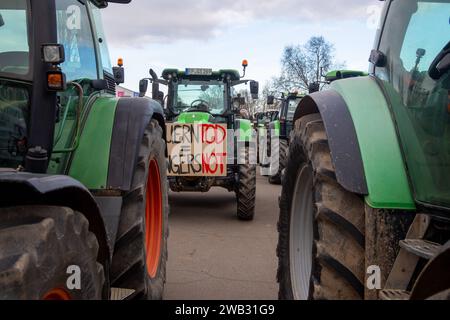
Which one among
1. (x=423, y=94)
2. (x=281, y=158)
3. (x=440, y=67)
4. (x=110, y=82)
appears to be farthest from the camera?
(x=281, y=158)

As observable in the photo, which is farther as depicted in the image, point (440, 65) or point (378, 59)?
point (378, 59)

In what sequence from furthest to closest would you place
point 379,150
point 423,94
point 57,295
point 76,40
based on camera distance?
point 76,40 → point 379,150 → point 423,94 → point 57,295

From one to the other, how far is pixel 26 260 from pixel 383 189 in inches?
61.3

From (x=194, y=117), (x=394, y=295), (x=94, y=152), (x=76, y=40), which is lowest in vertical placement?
(x=394, y=295)

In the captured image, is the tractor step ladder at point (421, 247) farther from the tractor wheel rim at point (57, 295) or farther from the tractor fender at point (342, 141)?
the tractor wheel rim at point (57, 295)

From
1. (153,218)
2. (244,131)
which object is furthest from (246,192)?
(153,218)

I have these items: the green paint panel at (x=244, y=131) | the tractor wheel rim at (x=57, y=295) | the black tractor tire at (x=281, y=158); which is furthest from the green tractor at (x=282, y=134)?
the tractor wheel rim at (x=57, y=295)

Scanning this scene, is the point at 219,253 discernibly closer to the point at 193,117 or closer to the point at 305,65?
the point at 193,117

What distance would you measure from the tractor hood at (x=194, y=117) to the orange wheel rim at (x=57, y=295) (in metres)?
6.41

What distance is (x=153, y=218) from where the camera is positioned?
4141 millimetres

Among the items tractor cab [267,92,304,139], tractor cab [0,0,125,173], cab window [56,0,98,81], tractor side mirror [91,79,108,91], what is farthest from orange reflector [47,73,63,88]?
tractor cab [267,92,304,139]

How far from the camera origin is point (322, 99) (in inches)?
112

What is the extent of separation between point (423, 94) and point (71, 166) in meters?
2.04
